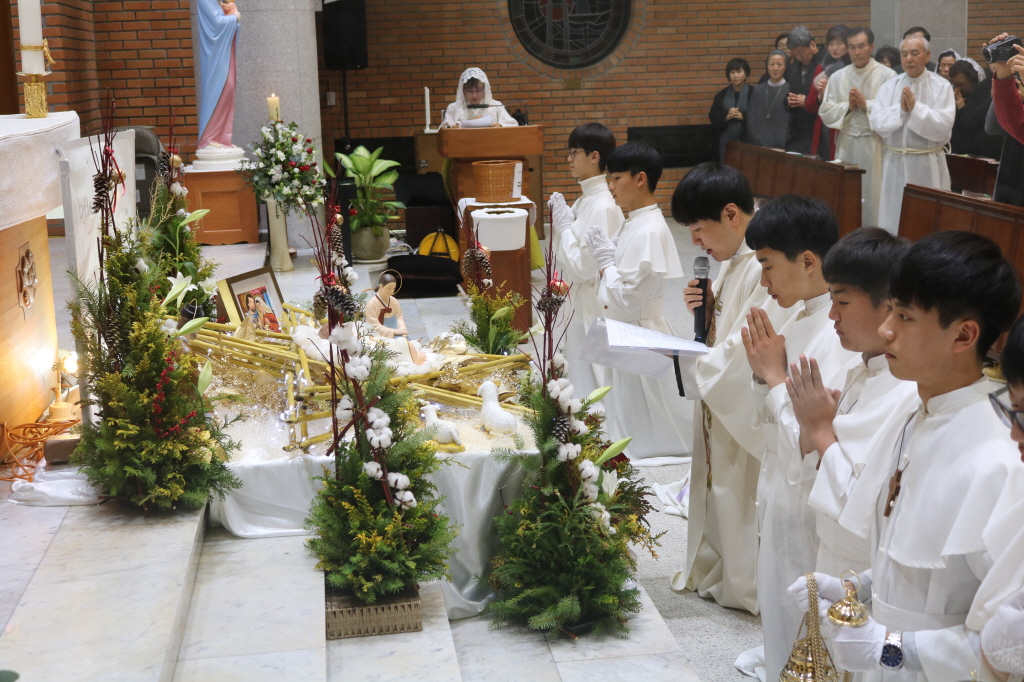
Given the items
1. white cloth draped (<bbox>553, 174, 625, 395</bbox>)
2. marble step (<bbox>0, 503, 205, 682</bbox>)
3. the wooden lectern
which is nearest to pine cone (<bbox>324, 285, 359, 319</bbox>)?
marble step (<bbox>0, 503, 205, 682</bbox>)

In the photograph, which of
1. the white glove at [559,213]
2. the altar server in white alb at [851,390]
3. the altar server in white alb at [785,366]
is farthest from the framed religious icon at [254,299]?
the altar server in white alb at [851,390]

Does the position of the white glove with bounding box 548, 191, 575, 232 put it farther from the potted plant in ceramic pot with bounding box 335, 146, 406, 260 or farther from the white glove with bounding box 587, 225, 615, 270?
the potted plant in ceramic pot with bounding box 335, 146, 406, 260

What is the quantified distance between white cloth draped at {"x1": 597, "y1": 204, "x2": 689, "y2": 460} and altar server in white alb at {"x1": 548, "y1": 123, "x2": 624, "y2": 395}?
157 millimetres

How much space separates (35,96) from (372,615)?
2.51 meters

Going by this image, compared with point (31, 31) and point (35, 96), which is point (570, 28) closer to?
point (35, 96)

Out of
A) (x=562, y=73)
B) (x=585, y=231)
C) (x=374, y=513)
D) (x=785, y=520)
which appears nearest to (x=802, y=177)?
(x=562, y=73)

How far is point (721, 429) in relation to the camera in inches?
138

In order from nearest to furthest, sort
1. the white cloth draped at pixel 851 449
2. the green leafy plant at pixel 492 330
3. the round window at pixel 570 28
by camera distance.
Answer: the white cloth draped at pixel 851 449 → the green leafy plant at pixel 492 330 → the round window at pixel 570 28

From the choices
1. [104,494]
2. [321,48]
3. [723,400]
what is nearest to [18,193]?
[104,494]

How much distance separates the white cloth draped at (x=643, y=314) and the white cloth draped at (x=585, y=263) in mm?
135

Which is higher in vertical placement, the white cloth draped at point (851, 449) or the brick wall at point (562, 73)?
the brick wall at point (562, 73)

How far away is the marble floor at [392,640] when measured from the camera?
8.64ft

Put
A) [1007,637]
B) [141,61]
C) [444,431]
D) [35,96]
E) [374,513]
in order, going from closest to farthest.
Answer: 1. [1007,637]
2. [374,513]
3. [444,431]
4. [35,96]
5. [141,61]

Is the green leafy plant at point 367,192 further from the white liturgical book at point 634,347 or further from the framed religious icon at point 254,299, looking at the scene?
the white liturgical book at point 634,347
